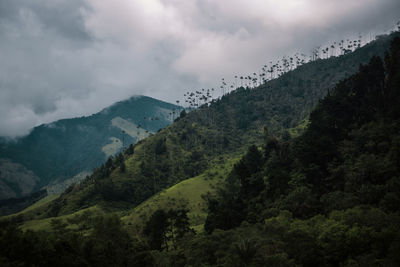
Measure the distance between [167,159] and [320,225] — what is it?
148m

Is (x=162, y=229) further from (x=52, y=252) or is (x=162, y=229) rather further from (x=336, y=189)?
(x=336, y=189)

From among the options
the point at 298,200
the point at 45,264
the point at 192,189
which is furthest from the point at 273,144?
the point at 45,264

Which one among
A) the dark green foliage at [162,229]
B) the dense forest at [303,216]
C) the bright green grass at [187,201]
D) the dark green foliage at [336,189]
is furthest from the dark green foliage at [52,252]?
the bright green grass at [187,201]

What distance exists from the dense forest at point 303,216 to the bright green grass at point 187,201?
20.4 m

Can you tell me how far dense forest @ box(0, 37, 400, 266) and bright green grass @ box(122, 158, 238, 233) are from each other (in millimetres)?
20356

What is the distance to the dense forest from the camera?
130 feet

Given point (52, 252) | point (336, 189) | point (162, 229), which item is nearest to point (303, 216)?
point (336, 189)

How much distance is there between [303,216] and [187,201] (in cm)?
7542

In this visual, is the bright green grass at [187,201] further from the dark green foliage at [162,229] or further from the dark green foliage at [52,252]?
the dark green foliage at [52,252]

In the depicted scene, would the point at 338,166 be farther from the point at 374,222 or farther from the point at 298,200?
the point at 374,222

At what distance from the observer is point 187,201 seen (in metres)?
127

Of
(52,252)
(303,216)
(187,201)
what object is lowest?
(303,216)

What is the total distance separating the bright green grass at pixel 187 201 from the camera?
113831mm

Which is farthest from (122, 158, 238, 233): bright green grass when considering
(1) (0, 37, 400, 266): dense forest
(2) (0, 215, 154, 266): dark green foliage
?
(2) (0, 215, 154, 266): dark green foliage
